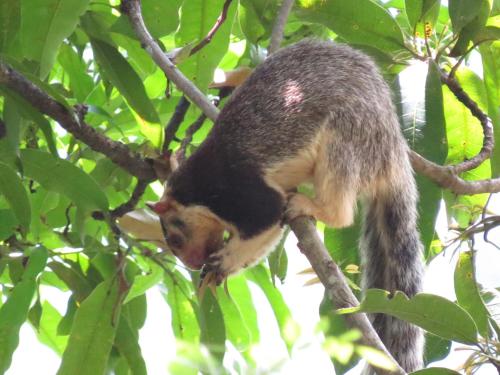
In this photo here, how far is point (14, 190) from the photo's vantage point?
3.05 metres

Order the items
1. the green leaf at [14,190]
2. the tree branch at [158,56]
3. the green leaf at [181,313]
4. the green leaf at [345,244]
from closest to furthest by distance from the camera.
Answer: the green leaf at [14,190], the tree branch at [158,56], the green leaf at [345,244], the green leaf at [181,313]

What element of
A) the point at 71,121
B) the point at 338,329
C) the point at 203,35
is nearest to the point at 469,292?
the point at 338,329

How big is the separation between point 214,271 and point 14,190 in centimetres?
97

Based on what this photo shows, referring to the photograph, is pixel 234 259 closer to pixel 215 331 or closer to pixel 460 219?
pixel 215 331

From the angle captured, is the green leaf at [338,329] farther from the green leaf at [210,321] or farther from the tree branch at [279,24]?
the tree branch at [279,24]

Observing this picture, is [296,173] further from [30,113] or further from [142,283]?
[30,113]

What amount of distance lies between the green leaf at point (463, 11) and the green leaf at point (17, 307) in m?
1.97

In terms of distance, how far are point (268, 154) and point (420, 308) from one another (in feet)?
4.96

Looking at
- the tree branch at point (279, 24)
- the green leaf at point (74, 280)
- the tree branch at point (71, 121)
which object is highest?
the tree branch at point (279, 24)

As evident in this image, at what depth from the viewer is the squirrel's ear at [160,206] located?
3549 mm

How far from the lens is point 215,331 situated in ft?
11.6

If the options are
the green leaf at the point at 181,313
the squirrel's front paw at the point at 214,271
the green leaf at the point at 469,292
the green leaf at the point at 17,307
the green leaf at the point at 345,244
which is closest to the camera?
the green leaf at the point at 17,307

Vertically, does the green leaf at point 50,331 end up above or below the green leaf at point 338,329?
above

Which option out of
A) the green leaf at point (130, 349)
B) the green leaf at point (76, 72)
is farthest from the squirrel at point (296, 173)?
the green leaf at point (76, 72)
